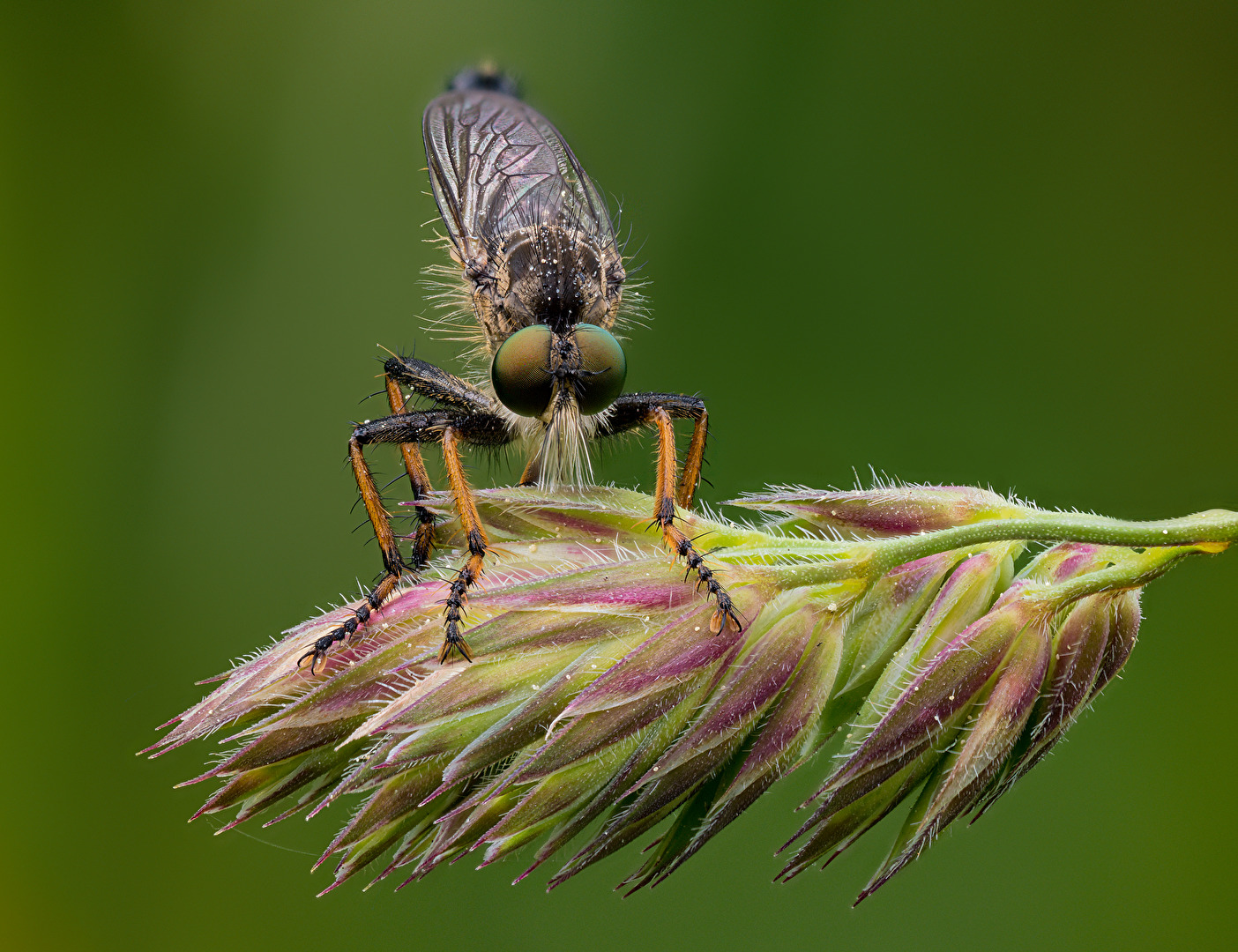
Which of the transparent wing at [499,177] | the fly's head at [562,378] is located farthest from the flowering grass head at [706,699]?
the transparent wing at [499,177]

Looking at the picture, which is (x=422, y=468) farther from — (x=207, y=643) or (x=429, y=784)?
(x=207, y=643)

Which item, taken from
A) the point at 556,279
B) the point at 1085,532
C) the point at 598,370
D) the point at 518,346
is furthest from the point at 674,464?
the point at 1085,532

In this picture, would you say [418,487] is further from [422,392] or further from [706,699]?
[706,699]

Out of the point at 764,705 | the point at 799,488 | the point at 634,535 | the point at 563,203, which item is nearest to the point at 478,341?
the point at 563,203

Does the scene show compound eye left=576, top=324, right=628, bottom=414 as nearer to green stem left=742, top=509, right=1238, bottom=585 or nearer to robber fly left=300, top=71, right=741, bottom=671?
robber fly left=300, top=71, right=741, bottom=671

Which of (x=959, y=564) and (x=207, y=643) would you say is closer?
A: (x=959, y=564)

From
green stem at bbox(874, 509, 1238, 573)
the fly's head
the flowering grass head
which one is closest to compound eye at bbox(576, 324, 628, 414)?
the fly's head
